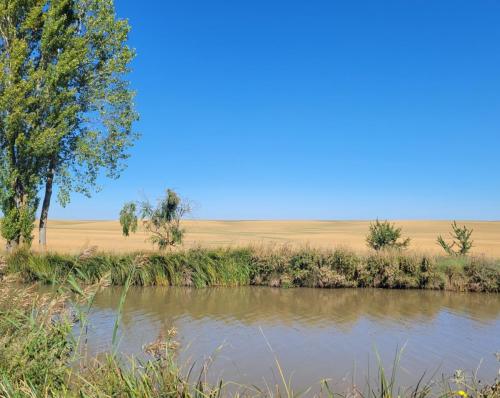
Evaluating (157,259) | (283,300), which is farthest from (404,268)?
(157,259)

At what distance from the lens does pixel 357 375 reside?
7.62 meters

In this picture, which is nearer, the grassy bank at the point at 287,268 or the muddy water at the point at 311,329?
the muddy water at the point at 311,329

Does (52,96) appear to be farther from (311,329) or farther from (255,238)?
(255,238)

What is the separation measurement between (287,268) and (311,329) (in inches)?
253

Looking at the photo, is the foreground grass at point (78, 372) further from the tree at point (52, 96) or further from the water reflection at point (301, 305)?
the tree at point (52, 96)

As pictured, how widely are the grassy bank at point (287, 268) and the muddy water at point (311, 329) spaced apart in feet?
2.40

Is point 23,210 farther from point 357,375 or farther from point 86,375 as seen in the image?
point 86,375

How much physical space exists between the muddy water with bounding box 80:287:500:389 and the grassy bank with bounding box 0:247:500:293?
0.73 metres

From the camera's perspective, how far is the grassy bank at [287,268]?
670 inches

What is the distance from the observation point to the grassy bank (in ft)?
55.8

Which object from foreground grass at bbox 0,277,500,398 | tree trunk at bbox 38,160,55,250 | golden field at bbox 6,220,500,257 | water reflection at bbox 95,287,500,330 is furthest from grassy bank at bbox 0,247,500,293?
foreground grass at bbox 0,277,500,398

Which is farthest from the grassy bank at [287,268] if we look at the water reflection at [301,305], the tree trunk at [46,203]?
the tree trunk at [46,203]

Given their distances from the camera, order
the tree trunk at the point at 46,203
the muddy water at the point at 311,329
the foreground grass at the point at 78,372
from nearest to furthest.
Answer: the foreground grass at the point at 78,372 < the muddy water at the point at 311,329 < the tree trunk at the point at 46,203

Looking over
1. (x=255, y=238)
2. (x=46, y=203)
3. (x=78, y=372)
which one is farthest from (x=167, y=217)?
(x=255, y=238)
